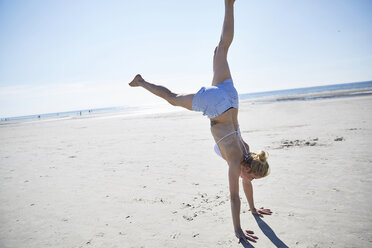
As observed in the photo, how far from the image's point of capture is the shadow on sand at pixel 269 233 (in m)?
2.76

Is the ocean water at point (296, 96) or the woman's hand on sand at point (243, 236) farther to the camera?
the ocean water at point (296, 96)

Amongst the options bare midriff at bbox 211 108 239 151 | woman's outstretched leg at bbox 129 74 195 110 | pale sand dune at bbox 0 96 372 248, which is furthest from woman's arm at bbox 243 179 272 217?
woman's outstretched leg at bbox 129 74 195 110

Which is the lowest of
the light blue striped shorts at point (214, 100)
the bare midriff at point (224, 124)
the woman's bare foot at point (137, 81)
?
the bare midriff at point (224, 124)

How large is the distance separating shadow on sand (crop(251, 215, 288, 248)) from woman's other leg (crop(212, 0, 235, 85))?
2216 millimetres

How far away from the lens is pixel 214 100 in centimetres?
313

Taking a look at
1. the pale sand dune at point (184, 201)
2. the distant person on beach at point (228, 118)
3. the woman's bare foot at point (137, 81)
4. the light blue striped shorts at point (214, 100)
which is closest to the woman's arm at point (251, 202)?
the distant person on beach at point (228, 118)

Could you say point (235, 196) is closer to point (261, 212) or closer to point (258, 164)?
point (258, 164)

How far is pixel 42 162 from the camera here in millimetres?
7672

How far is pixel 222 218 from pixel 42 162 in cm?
701

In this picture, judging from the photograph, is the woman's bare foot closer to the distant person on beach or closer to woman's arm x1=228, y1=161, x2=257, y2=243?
the distant person on beach

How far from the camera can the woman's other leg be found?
347 cm

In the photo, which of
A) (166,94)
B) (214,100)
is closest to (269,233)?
(214,100)

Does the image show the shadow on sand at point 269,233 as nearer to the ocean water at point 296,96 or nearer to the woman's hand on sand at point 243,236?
the woman's hand on sand at point 243,236

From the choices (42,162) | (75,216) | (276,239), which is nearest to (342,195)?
(276,239)
